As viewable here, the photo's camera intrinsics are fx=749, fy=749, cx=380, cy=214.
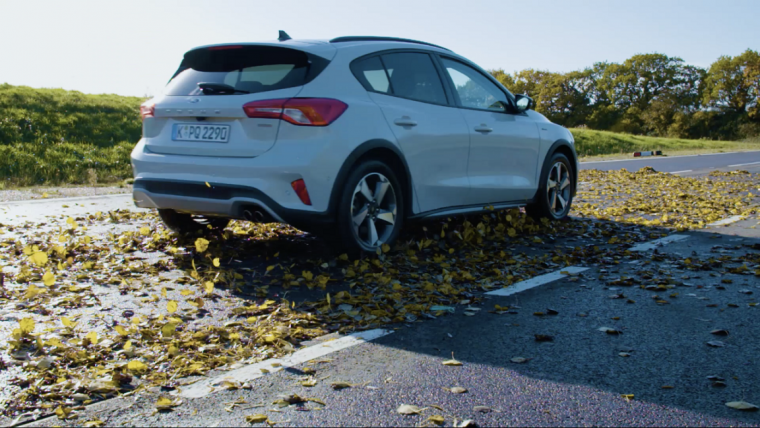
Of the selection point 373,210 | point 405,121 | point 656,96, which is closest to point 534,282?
point 373,210

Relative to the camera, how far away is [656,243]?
23.7 feet

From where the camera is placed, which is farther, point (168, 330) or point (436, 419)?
point (168, 330)

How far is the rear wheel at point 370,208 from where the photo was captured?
5633 millimetres

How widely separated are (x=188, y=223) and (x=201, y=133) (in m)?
1.48

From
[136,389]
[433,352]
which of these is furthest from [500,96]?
[136,389]

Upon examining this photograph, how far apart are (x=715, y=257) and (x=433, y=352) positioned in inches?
148

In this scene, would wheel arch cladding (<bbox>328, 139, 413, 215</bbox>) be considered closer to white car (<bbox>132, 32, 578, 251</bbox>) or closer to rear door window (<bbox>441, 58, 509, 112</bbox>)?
white car (<bbox>132, 32, 578, 251</bbox>)

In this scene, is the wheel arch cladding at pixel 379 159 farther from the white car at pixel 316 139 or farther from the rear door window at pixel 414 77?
the rear door window at pixel 414 77

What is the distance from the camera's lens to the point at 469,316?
4.55 meters

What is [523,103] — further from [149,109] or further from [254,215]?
[149,109]

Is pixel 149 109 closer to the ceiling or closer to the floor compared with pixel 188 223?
closer to the ceiling

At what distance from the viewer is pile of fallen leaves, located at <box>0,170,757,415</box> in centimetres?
360

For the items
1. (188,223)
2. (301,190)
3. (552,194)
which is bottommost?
(188,223)

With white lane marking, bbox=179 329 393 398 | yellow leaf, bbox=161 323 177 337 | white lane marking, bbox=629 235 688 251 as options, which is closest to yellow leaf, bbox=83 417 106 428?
white lane marking, bbox=179 329 393 398
